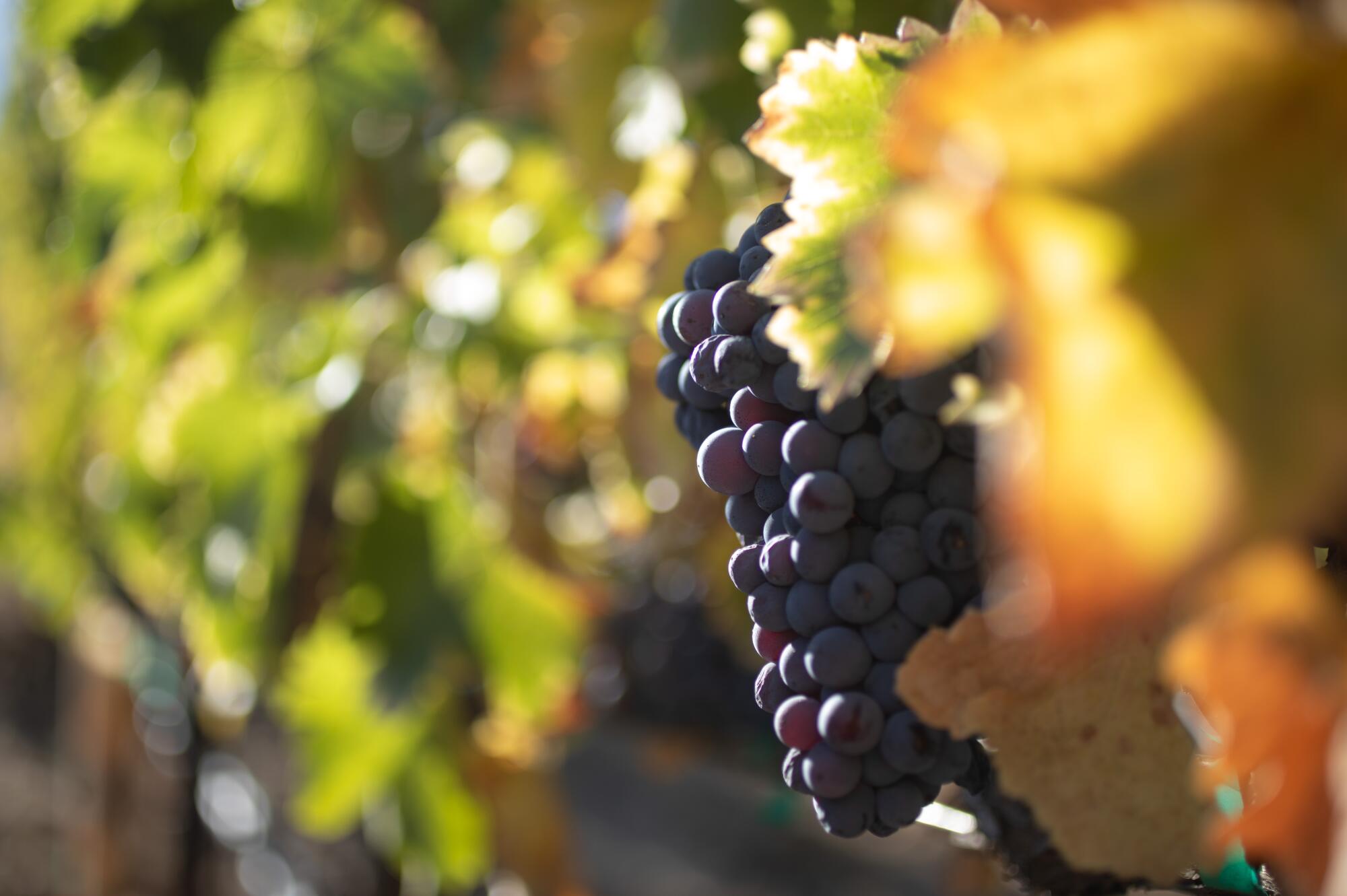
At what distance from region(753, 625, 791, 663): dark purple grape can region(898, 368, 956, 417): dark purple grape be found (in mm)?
98

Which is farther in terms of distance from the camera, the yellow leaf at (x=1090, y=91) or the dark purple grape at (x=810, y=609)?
the dark purple grape at (x=810, y=609)

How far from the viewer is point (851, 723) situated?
1.13ft

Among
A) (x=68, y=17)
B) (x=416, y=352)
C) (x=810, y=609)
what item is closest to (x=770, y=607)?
(x=810, y=609)

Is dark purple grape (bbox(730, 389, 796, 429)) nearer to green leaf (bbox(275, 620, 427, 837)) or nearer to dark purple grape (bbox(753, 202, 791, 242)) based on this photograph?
dark purple grape (bbox(753, 202, 791, 242))

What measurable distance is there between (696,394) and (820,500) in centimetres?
7

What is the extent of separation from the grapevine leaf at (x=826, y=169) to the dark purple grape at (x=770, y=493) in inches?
2.7

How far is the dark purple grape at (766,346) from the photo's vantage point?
34 centimetres

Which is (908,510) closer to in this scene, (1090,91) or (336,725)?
(1090,91)

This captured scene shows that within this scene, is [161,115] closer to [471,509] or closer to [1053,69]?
[471,509]

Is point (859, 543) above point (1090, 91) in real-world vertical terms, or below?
below

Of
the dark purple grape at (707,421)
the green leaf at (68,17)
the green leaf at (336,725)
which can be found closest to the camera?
the dark purple grape at (707,421)

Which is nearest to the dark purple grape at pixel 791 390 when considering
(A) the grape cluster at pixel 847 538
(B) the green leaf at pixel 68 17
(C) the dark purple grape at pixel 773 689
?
(A) the grape cluster at pixel 847 538

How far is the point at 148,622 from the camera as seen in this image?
1724mm

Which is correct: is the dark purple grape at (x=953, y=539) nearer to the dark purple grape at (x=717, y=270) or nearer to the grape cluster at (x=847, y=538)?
the grape cluster at (x=847, y=538)
